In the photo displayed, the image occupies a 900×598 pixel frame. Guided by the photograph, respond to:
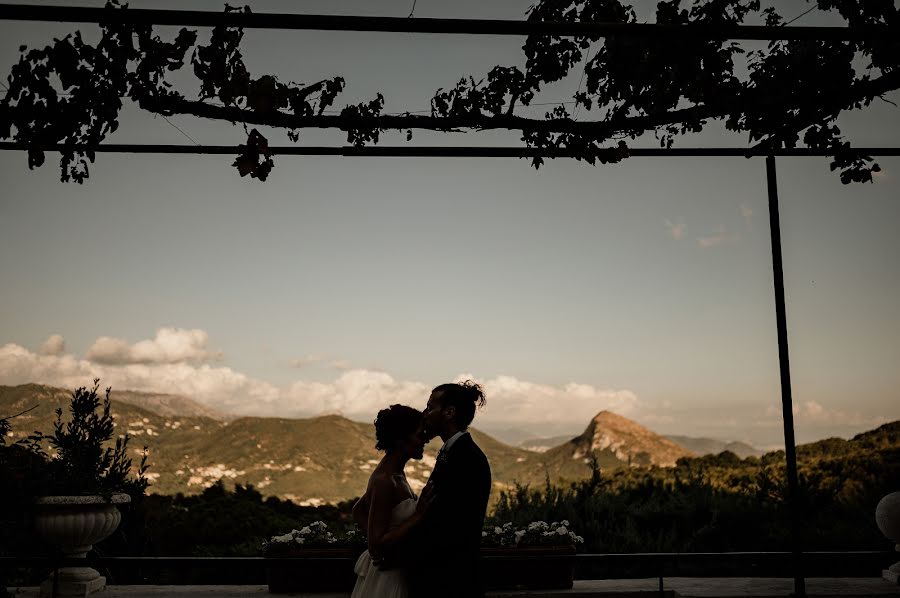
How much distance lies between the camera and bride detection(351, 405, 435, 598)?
3.73m

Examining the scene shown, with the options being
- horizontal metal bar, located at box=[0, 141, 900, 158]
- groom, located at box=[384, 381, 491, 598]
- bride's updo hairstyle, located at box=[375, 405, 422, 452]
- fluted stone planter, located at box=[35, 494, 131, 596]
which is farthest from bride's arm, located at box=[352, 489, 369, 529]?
fluted stone planter, located at box=[35, 494, 131, 596]

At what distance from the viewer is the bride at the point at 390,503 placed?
12.2 ft

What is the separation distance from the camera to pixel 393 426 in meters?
3.99

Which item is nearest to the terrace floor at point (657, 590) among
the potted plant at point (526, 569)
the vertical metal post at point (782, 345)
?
the potted plant at point (526, 569)

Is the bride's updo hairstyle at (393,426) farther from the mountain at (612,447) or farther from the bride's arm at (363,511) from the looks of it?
the mountain at (612,447)

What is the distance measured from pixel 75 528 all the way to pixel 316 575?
1905 mm

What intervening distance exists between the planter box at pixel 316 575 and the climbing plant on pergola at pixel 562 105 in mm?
3325

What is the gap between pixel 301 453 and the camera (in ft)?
40.0

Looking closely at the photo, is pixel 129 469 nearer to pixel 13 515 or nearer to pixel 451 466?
pixel 13 515

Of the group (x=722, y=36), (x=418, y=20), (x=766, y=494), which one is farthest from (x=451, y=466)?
(x=766, y=494)

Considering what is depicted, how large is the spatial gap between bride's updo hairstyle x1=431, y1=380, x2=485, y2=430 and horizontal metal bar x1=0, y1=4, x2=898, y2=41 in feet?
5.62

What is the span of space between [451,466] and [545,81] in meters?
2.65

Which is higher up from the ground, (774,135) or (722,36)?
(774,135)

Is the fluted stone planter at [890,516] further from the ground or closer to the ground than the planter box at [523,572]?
further from the ground
